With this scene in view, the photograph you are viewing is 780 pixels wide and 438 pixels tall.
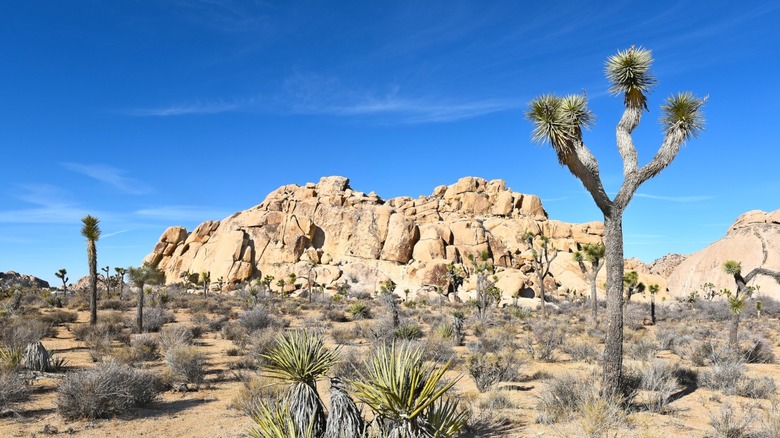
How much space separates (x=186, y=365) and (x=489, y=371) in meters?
7.05

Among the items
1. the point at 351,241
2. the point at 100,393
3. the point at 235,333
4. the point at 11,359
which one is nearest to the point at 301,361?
the point at 100,393

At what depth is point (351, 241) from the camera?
6169 cm

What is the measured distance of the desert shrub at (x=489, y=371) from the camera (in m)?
9.81

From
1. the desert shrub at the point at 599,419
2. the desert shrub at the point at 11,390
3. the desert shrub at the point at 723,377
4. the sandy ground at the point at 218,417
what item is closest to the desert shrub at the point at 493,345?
the sandy ground at the point at 218,417

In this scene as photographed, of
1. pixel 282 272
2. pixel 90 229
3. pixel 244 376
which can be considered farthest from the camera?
pixel 282 272

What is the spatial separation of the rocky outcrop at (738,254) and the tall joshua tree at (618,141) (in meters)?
58.0

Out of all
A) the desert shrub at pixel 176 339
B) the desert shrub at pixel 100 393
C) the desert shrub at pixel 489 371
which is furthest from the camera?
the desert shrub at pixel 176 339

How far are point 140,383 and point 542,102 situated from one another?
975 cm

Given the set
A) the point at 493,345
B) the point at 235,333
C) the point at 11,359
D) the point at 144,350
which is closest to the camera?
the point at 11,359

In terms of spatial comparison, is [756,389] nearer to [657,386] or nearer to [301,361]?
[657,386]

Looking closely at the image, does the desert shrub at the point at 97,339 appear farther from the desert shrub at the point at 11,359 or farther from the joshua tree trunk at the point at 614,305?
the joshua tree trunk at the point at 614,305

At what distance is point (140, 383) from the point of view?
28.1ft

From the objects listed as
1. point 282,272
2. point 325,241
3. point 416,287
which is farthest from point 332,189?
point 416,287

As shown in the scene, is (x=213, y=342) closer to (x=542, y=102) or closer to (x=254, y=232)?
(x=542, y=102)
